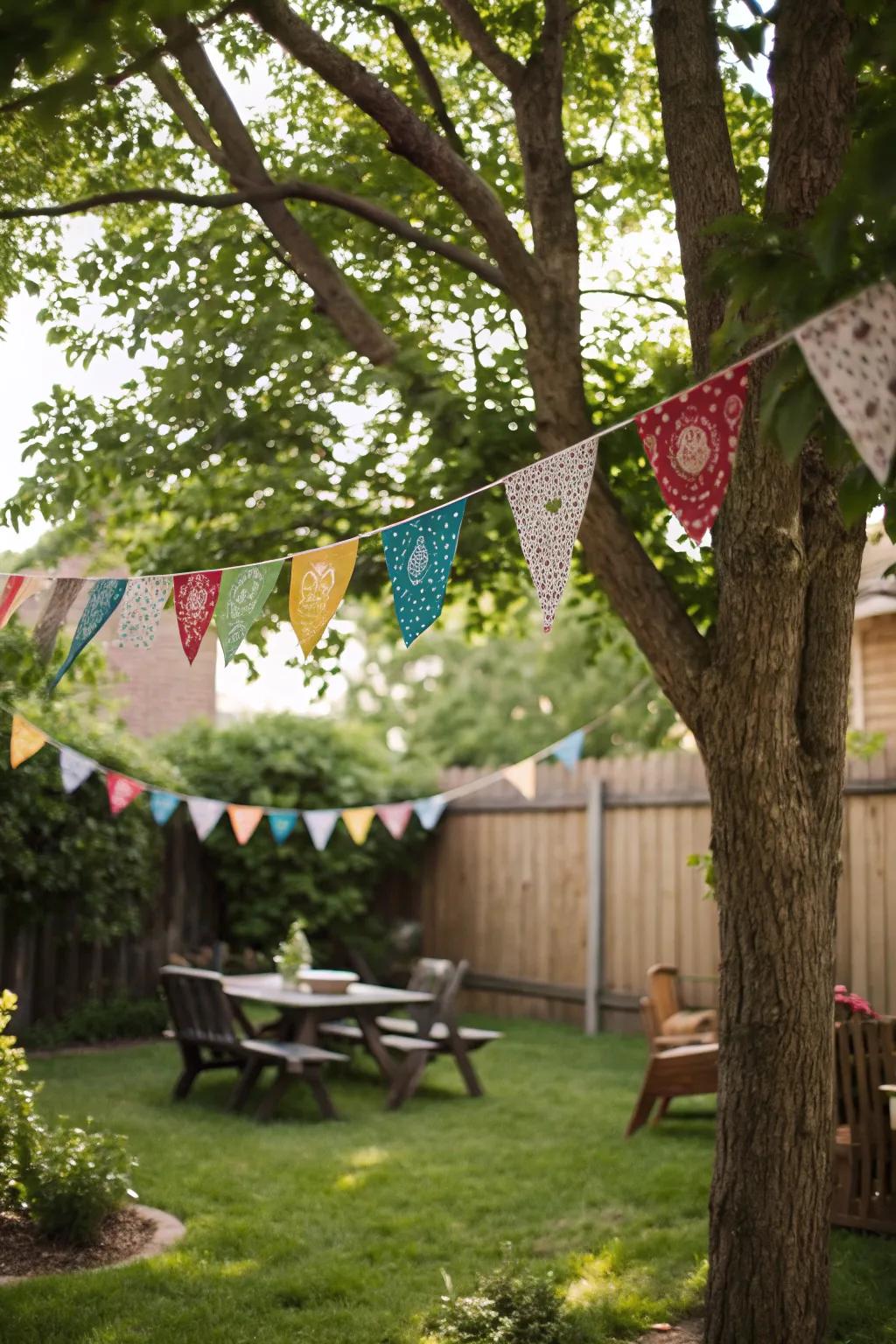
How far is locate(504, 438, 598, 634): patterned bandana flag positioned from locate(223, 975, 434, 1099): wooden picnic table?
426 centimetres

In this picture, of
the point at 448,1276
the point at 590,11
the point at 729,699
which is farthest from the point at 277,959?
the point at 590,11

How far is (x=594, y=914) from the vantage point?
1048 centimetres

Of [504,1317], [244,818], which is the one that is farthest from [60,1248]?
[244,818]

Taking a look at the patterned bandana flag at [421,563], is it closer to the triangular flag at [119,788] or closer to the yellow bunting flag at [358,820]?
the triangular flag at [119,788]

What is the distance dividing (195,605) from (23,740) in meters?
2.10

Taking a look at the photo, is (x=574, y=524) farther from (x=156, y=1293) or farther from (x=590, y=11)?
(x=590, y=11)

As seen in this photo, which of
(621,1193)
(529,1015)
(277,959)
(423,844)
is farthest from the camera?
(423,844)

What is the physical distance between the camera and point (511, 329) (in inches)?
241

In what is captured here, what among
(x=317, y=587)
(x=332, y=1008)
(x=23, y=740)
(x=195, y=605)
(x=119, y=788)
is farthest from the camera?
(x=119, y=788)

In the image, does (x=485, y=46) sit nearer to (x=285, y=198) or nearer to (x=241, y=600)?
(x=285, y=198)

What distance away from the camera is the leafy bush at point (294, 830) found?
11.3 metres

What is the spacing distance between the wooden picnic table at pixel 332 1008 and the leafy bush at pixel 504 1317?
3.48m

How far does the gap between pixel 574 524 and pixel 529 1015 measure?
8238 millimetres

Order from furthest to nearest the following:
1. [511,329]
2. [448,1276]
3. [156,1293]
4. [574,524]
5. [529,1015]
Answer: [529,1015], [511,329], [448,1276], [156,1293], [574,524]
